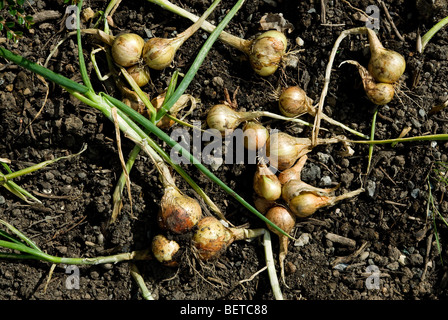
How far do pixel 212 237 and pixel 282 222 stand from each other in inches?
10.9

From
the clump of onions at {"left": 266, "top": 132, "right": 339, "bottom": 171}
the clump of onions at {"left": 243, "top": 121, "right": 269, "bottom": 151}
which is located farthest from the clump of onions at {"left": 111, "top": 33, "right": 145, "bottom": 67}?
the clump of onions at {"left": 266, "top": 132, "right": 339, "bottom": 171}

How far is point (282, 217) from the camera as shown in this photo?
171 cm

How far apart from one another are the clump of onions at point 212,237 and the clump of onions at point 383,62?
0.84m

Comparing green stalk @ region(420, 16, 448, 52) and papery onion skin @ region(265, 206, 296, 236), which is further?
green stalk @ region(420, 16, 448, 52)

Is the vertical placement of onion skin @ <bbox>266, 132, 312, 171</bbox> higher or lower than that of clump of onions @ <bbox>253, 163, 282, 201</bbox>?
higher

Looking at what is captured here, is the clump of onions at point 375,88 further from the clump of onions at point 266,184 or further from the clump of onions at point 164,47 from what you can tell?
the clump of onions at point 164,47

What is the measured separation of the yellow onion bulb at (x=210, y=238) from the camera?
1694mm

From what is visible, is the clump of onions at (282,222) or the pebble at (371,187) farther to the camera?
the pebble at (371,187)

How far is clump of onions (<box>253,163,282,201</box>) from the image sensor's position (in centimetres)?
170

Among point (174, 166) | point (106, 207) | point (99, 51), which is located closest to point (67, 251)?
point (106, 207)

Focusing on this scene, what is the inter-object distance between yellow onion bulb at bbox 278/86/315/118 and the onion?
523 millimetres

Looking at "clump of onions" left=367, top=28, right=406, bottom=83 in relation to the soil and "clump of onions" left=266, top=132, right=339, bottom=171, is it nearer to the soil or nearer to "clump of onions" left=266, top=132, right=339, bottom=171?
the soil

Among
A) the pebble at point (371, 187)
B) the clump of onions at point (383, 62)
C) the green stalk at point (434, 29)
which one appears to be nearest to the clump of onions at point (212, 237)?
the pebble at point (371, 187)

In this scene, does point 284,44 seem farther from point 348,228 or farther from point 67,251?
point 67,251
